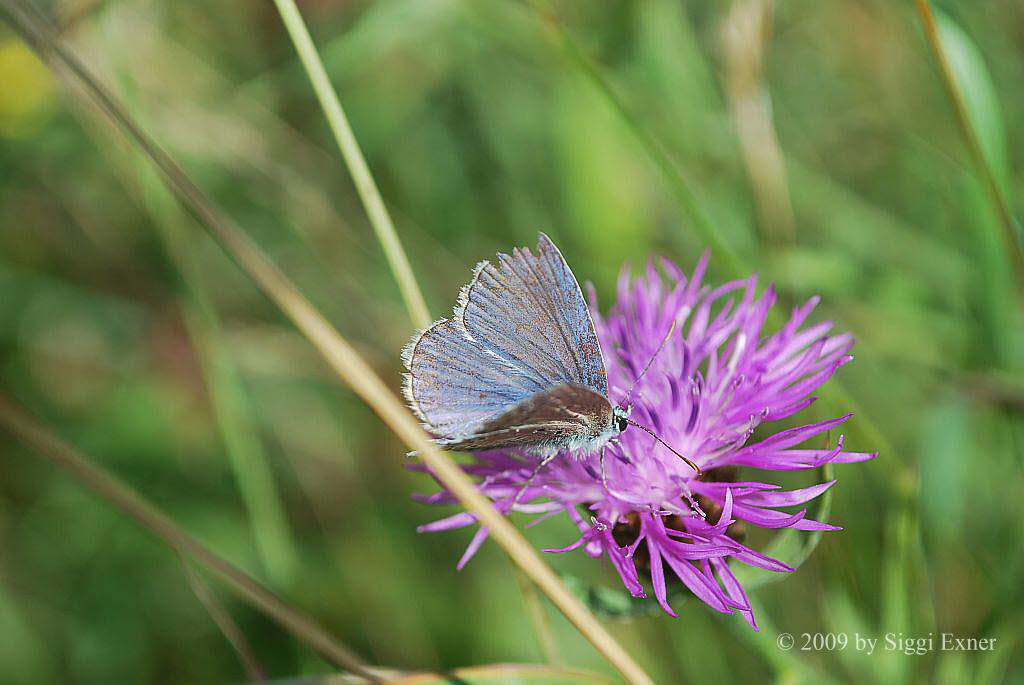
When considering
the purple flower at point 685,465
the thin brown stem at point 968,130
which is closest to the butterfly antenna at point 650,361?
the purple flower at point 685,465

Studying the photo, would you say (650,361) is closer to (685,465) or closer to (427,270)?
(685,465)

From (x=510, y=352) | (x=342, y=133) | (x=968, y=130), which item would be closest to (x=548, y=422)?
(x=510, y=352)

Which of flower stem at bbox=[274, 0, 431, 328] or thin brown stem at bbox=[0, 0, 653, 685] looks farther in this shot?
flower stem at bbox=[274, 0, 431, 328]

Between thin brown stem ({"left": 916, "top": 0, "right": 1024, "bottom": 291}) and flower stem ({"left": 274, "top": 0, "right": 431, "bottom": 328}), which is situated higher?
flower stem ({"left": 274, "top": 0, "right": 431, "bottom": 328})

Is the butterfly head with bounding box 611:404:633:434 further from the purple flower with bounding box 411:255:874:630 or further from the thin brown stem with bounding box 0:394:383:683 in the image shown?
the thin brown stem with bounding box 0:394:383:683

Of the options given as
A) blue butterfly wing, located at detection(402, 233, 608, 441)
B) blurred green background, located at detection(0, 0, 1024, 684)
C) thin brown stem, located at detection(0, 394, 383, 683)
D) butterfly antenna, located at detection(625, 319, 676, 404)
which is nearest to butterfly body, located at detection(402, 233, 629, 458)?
blue butterfly wing, located at detection(402, 233, 608, 441)

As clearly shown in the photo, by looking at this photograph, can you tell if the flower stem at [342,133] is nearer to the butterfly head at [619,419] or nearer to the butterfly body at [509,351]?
the butterfly body at [509,351]

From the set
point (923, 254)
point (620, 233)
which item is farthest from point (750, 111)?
point (923, 254)
